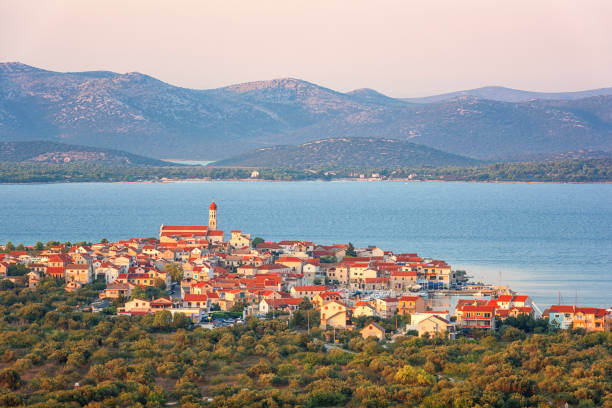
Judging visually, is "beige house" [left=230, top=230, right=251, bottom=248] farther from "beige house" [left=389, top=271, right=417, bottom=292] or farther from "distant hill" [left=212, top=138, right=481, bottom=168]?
"distant hill" [left=212, top=138, right=481, bottom=168]

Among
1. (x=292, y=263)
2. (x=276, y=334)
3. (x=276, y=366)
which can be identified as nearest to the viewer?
(x=276, y=366)

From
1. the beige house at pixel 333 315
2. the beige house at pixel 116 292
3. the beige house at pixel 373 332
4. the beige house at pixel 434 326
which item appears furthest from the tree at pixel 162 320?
the beige house at pixel 434 326

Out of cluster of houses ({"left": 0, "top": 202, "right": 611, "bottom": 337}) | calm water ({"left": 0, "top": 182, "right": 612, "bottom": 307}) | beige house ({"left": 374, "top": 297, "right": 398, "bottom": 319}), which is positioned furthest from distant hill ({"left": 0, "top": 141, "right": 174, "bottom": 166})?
beige house ({"left": 374, "top": 297, "right": 398, "bottom": 319})

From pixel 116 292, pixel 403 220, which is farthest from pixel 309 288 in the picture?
pixel 403 220

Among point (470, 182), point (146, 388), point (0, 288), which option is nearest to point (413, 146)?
point (470, 182)

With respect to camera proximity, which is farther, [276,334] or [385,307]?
[385,307]

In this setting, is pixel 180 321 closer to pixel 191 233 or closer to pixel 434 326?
pixel 434 326

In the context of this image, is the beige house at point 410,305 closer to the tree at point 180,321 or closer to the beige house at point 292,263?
the tree at point 180,321
